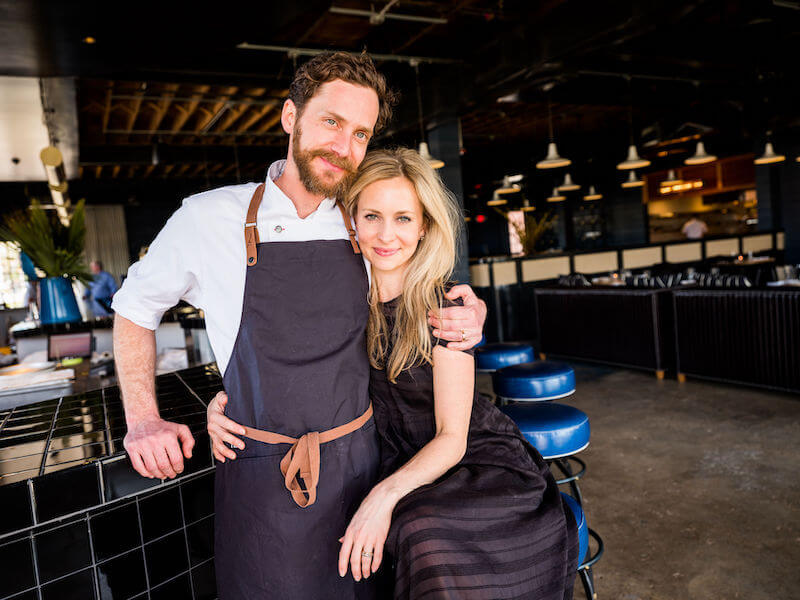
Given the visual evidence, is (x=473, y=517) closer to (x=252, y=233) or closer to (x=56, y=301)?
(x=252, y=233)

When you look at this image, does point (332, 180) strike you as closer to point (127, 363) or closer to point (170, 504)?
point (127, 363)

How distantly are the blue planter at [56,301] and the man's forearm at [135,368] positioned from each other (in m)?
3.35

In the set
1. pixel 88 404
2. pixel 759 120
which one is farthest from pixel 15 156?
pixel 759 120

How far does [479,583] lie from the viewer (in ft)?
3.76

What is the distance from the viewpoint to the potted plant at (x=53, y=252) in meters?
3.85

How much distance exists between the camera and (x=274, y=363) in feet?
4.00

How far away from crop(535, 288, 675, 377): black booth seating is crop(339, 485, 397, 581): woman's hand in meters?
5.17

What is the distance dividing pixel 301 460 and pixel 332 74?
93 cm

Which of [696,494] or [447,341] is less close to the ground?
[447,341]

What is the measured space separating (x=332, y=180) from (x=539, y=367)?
1820 mm

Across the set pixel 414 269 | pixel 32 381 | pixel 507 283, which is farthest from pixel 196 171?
pixel 414 269

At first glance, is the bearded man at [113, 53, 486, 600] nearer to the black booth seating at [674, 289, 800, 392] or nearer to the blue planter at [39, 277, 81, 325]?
the blue planter at [39, 277, 81, 325]

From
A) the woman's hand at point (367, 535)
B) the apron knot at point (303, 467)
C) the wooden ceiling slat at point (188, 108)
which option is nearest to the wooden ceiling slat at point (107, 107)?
the wooden ceiling slat at point (188, 108)

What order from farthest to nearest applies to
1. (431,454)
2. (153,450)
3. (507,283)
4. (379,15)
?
(507,283), (379,15), (431,454), (153,450)
